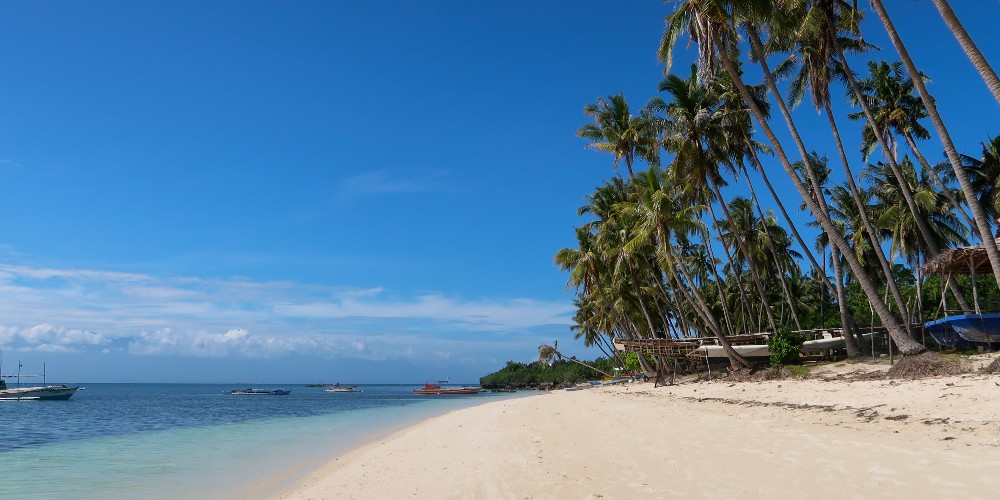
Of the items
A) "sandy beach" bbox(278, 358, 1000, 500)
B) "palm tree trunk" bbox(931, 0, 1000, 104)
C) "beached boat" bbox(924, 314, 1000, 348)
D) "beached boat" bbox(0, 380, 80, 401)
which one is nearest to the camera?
"sandy beach" bbox(278, 358, 1000, 500)

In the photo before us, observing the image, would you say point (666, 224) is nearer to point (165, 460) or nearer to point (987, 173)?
point (987, 173)

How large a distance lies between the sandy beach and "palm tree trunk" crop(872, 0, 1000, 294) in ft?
12.3

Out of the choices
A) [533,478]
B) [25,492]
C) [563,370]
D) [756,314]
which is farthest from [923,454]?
[563,370]

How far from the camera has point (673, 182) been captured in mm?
29250

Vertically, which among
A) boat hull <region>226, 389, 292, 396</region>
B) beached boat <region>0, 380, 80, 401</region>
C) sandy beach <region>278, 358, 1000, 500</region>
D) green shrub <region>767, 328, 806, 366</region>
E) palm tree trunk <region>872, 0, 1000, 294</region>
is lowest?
boat hull <region>226, 389, 292, 396</region>

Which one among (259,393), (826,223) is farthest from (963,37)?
(259,393)

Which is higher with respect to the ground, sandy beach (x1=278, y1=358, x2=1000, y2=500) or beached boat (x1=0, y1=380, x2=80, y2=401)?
sandy beach (x1=278, y1=358, x2=1000, y2=500)

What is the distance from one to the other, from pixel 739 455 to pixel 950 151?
12.3 metres

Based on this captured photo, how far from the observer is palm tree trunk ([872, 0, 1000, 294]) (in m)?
14.6

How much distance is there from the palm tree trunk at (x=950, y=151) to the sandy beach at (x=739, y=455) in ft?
12.3

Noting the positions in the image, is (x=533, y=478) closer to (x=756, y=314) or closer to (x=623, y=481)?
(x=623, y=481)

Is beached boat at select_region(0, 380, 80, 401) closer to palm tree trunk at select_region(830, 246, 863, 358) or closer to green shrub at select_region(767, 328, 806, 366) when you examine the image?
green shrub at select_region(767, 328, 806, 366)

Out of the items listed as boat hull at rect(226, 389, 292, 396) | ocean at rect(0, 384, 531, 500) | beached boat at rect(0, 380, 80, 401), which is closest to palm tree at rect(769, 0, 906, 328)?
ocean at rect(0, 384, 531, 500)

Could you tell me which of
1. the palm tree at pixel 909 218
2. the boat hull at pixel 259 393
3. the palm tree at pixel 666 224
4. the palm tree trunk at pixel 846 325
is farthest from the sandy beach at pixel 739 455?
the boat hull at pixel 259 393
